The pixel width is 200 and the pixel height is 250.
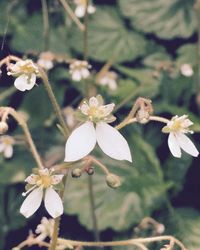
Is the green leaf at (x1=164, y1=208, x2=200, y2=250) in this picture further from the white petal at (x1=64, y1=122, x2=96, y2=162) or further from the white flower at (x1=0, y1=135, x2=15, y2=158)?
the white petal at (x1=64, y1=122, x2=96, y2=162)

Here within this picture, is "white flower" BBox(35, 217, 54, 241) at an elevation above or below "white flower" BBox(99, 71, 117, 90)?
below

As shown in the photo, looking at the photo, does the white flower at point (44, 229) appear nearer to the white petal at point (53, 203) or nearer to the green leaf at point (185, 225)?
the white petal at point (53, 203)

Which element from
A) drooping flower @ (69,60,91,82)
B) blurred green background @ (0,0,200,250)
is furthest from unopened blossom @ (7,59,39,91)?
blurred green background @ (0,0,200,250)

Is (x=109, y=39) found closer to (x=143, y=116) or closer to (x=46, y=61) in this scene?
(x=46, y=61)

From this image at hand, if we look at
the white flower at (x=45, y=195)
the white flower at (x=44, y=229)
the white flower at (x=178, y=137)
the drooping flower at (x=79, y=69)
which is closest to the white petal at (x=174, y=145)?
the white flower at (x=178, y=137)

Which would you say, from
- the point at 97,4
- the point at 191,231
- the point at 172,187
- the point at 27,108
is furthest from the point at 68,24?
the point at 191,231
